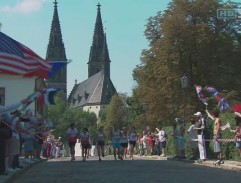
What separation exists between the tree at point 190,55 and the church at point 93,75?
111005mm

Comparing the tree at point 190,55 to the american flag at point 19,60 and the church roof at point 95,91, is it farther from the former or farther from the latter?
the church roof at point 95,91

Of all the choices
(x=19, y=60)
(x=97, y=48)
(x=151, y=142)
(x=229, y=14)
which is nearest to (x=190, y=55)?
(x=151, y=142)

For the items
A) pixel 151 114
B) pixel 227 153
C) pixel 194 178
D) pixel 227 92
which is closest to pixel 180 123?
pixel 227 153

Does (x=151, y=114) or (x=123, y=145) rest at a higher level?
(x=151, y=114)

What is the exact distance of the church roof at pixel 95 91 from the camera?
558ft

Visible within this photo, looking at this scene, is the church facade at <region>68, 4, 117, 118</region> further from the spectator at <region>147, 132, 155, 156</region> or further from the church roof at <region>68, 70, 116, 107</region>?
the spectator at <region>147, 132, 155, 156</region>

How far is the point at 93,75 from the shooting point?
179 m

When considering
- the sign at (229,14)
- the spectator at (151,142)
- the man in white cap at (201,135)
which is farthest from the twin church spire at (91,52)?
the sign at (229,14)

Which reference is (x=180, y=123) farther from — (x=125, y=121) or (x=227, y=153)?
(x=125, y=121)

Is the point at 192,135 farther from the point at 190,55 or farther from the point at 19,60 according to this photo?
the point at 190,55

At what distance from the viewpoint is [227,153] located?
78.5ft

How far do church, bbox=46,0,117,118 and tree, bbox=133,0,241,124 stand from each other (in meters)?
111

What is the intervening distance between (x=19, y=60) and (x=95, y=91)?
15936 centimetres

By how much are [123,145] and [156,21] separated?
29.0m
